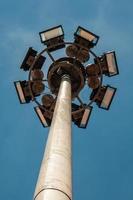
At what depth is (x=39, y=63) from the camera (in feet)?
55.5

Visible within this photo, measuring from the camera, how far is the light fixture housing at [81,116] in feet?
53.5

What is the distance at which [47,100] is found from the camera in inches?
657

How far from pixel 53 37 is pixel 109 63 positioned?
7.01ft

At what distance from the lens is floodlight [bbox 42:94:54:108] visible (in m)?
16.7

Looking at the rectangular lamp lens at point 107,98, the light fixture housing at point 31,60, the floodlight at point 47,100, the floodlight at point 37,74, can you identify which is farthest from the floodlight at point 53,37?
the rectangular lamp lens at point 107,98

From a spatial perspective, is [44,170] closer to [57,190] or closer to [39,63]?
[57,190]

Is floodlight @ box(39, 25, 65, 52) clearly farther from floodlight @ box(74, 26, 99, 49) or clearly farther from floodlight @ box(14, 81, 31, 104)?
floodlight @ box(14, 81, 31, 104)

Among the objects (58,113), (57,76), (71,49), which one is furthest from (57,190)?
(71,49)

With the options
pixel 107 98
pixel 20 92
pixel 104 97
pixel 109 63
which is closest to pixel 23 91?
pixel 20 92

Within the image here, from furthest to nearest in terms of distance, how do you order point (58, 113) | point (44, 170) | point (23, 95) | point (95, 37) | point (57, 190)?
point (23, 95), point (95, 37), point (58, 113), point (44, 170), point (57, 190)

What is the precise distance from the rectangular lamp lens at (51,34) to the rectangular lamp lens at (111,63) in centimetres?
182

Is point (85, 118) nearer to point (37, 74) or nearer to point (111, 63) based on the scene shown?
point (111, 63)

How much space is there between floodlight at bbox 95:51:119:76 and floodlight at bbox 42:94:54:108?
83.8 inches

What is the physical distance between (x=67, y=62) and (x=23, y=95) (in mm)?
2020
